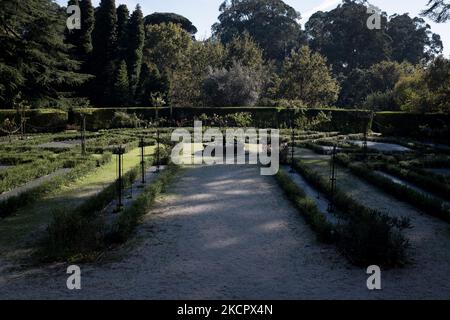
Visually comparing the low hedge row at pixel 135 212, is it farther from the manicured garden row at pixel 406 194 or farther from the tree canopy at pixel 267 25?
the tree canopy at pixel 267 25

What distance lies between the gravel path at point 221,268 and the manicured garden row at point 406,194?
9.30ft

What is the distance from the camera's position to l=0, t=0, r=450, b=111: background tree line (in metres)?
25.5

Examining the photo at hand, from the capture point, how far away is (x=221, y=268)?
245 inches

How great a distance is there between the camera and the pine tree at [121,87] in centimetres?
3784

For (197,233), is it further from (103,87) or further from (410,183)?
(103,87)

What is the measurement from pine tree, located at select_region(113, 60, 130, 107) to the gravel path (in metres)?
29.9

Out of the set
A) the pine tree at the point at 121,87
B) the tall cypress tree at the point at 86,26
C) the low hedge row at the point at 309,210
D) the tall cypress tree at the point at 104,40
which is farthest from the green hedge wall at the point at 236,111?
the low hedge row at the point at 309,210

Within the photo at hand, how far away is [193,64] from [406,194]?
3466 cm

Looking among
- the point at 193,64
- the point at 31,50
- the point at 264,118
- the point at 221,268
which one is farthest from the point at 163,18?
the point at 221,268

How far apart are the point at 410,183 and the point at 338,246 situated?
6555mm

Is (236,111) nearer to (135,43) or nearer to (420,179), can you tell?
(135,43)

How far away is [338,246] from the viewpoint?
6988mm

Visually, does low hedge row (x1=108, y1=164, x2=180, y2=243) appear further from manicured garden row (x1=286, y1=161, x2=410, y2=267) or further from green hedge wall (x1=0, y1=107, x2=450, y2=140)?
green hedge wall (x1=0, y1=107, x2=450, y2=140)
